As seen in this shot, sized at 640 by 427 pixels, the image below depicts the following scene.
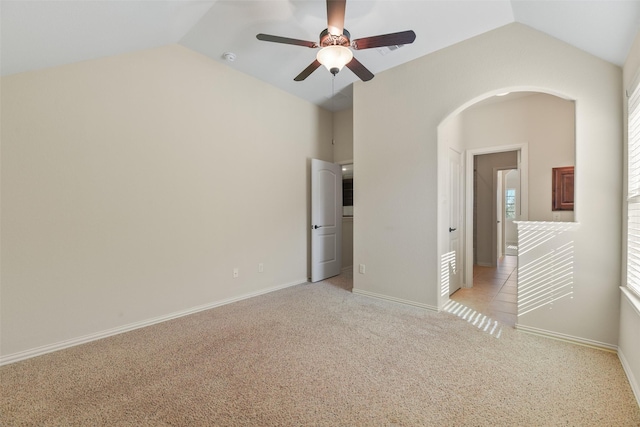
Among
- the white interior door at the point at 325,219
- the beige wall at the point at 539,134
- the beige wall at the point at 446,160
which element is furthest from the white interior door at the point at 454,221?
the white interior door at the point at 325,219

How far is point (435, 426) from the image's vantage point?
156cm

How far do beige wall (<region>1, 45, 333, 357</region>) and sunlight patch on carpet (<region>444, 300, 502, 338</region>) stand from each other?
2.44 metres

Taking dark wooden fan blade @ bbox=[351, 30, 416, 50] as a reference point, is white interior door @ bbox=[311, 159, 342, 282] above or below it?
below

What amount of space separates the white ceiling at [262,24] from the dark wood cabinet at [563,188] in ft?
5.56

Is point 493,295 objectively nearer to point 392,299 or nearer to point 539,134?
point 392,299

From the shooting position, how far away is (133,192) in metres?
2.87

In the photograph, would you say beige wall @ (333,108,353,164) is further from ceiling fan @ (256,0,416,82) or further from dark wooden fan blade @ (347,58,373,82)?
ceiling fan @ (256,0,416,82)

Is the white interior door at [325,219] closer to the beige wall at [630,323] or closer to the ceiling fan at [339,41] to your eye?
the ceiling fan at [339,41]

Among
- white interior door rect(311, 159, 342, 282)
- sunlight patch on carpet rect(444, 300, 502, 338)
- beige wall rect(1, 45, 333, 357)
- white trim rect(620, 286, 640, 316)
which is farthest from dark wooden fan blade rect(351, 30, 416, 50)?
sunlight patch on carpet rect(444, 300, 502, 338)

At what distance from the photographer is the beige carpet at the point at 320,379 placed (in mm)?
1647

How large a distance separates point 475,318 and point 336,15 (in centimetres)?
323

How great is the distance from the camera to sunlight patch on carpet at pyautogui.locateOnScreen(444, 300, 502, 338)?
9.18ft

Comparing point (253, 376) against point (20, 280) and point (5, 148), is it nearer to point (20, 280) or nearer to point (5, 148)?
point (20, 280)

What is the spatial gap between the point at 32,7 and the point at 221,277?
2.85 metres
